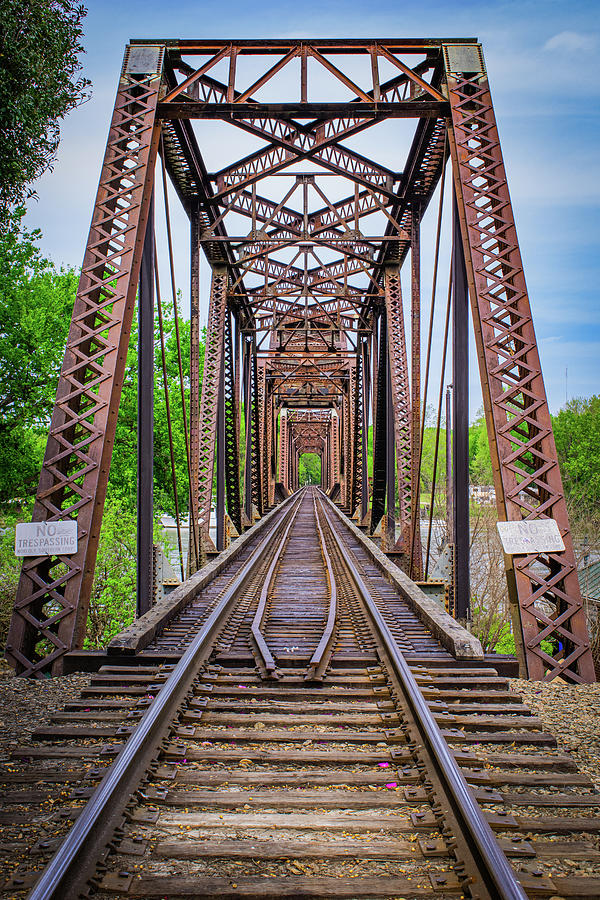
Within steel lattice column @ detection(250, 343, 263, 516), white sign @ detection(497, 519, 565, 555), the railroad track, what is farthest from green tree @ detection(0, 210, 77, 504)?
white sign @ detection(497, 519, 565, 555)

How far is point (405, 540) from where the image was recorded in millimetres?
11523

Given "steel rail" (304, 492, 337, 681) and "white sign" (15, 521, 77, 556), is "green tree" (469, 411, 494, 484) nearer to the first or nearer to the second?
"steel rail" (304, 492, 337, 681)

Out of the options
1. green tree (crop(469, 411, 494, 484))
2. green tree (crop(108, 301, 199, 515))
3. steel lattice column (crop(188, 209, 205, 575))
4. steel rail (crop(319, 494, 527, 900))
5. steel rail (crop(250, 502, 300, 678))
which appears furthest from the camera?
green tree (crop(469, 411, 494, 484))

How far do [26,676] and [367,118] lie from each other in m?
7.89

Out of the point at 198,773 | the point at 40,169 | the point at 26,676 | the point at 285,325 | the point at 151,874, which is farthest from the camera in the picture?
the point at 285,325

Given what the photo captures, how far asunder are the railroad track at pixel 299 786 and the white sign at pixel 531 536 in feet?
4.03

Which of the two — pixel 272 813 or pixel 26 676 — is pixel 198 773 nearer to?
pixel 272 813

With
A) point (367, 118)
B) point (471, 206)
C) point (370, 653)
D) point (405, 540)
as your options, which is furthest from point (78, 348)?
point (405, 540)

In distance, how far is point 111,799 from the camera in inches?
106

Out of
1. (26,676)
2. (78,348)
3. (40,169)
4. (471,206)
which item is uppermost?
(40,169)

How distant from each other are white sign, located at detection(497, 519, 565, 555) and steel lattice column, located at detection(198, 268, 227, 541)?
6530 mm

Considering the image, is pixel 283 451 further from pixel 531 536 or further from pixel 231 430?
pixel 531 536

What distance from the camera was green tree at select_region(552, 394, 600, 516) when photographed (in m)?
36.8

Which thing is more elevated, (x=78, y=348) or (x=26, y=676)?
(x=78, y=348)
